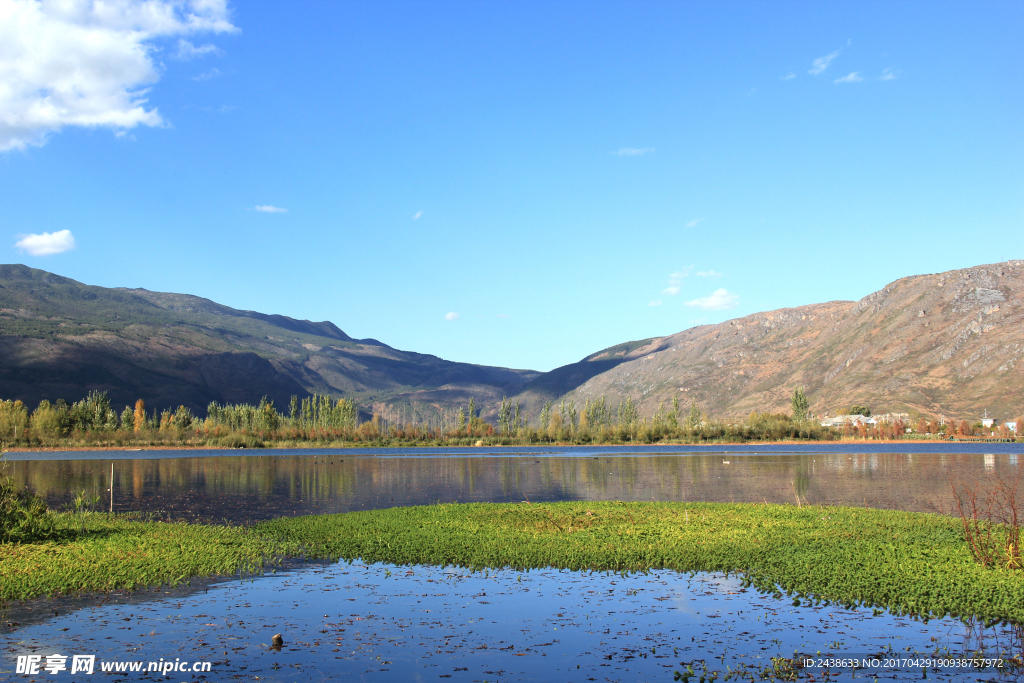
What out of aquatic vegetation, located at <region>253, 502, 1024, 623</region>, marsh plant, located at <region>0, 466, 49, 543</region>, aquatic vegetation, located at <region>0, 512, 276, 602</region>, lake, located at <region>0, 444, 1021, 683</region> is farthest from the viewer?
marsh plant, located at <region>0, 466, 49, 543</region>

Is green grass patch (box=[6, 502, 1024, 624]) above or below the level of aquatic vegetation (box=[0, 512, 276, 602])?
below

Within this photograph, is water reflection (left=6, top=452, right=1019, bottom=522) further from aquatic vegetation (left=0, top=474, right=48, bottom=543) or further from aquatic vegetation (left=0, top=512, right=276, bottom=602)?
aquatic vegetation (left=0, top=474, right=48, bottom=543)

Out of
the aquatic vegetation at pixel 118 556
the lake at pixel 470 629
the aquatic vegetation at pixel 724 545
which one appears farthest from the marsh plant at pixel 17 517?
the lake at pixel 470 629

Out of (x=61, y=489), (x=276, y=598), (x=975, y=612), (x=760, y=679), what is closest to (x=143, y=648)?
(x=276, y=598)

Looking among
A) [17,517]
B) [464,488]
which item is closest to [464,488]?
[464,488]

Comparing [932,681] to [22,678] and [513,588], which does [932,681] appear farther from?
[22,678]

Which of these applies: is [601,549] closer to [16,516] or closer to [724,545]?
[724,545]

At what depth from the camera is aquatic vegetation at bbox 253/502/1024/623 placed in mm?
22062

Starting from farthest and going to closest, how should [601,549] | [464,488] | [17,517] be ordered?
[464,488]
[17,517]
[601,549]

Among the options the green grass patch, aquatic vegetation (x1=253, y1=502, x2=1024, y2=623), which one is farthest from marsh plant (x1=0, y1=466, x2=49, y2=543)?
aquatic vegetation (x1=253, y1=502, x2=1024, y2=623)

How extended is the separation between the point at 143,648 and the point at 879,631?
60.5 feet

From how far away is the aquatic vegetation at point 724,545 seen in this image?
22062 millimetres

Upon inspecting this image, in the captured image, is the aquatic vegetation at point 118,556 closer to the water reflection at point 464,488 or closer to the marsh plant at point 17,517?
the marsh plant at point 17,517

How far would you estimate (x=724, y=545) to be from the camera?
1164 inches
